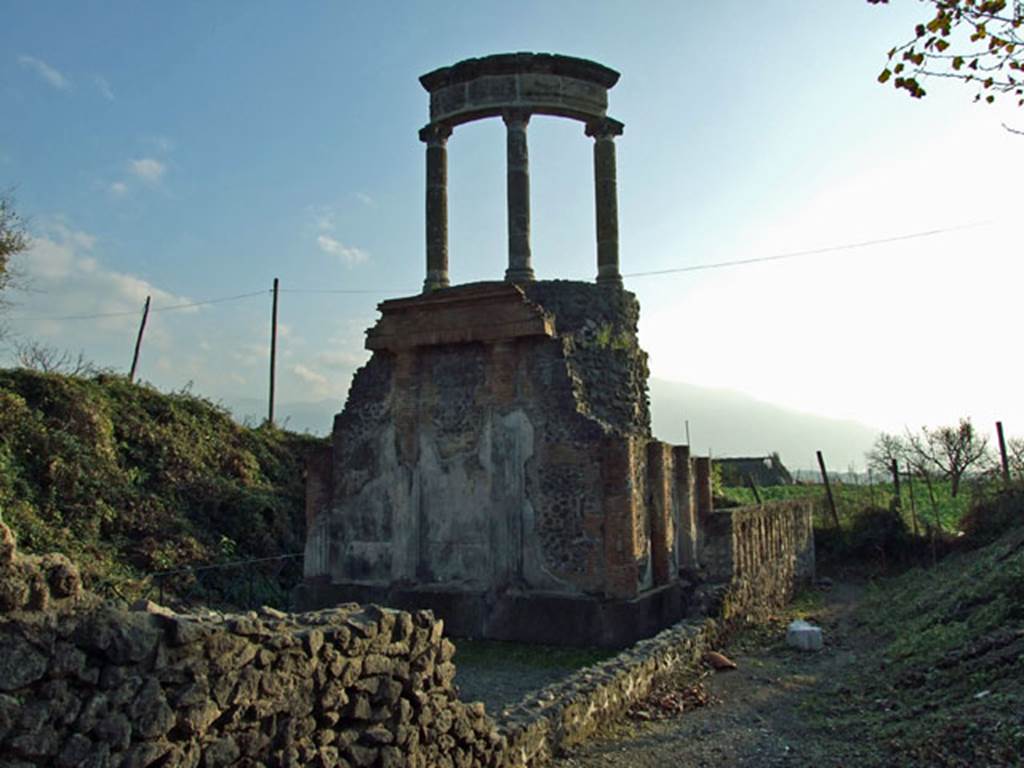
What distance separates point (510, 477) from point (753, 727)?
15.6 ft

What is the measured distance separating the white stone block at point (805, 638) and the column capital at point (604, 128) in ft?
27.6

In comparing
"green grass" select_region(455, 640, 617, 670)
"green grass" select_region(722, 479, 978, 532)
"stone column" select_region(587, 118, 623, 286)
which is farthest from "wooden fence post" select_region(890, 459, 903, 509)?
"green grass" select_region(455, 640, 617, 670)

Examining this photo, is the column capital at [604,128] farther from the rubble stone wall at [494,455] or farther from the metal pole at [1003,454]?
the metal pole at [1003,454]

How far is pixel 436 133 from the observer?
47.1ft

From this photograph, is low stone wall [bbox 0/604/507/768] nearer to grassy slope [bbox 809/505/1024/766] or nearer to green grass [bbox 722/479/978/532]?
grassy slope [bbox 809/505/1024/766]

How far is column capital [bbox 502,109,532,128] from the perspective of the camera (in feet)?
44.7

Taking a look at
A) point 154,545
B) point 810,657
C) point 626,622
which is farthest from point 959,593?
point 154,545

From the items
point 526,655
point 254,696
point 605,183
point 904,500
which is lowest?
point 526,655

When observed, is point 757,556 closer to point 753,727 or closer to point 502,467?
point 502,467

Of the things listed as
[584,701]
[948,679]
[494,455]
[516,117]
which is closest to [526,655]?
[494,455]

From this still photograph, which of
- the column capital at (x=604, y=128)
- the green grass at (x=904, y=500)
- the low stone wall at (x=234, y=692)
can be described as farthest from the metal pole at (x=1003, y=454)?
the low stone wall at (x=234, y=692)

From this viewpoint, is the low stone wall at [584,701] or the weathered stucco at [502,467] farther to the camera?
the weathered stucco at [502,467]

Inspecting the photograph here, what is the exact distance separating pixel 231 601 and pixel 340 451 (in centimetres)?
386

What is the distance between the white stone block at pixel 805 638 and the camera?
1069cm
